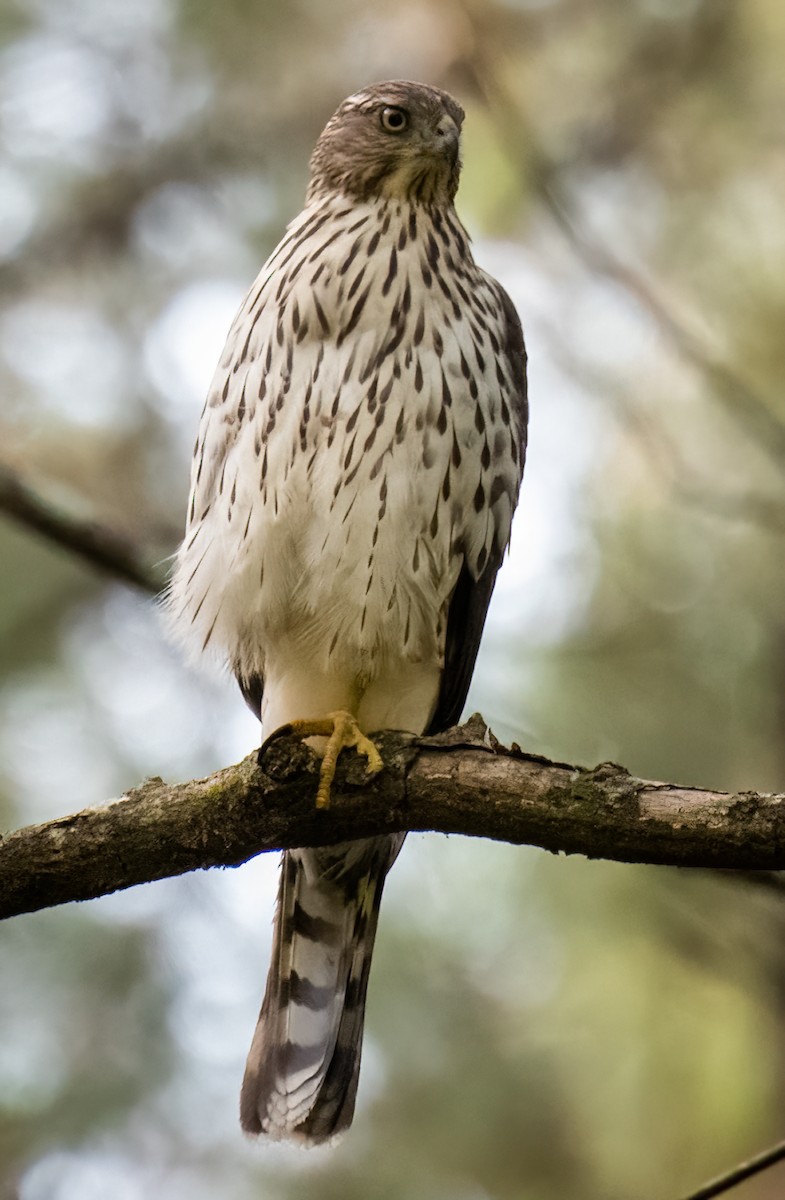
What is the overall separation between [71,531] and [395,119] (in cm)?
147

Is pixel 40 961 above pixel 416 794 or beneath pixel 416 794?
above

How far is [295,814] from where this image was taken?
3182 millimetres

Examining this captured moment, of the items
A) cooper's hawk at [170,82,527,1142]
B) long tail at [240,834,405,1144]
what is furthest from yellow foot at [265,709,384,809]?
long tail at [240,834,405,1144]

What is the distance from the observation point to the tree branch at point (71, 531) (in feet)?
12.6

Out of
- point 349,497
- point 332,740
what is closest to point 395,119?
point 349,497

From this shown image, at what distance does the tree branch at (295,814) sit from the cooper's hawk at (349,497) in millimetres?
276

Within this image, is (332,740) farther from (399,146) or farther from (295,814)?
(399,146)

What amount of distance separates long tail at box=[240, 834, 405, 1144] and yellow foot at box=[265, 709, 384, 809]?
638 millimetres

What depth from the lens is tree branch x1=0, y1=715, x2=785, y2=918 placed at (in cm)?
287

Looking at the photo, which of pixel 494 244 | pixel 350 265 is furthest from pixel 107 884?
pixel 494 244

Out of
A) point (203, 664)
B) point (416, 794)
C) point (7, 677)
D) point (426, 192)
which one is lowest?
point (416, 794)

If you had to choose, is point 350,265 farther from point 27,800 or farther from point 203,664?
point 27,800

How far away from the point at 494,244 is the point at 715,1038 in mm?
3149

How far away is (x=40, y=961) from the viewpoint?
509 centimetres
